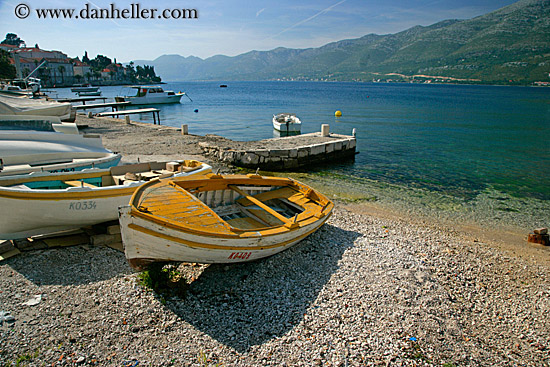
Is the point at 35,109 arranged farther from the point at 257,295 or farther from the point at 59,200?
the point at 257,295

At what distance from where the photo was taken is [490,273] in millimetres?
7562

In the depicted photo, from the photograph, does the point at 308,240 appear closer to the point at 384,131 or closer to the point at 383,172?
the point at 383,172

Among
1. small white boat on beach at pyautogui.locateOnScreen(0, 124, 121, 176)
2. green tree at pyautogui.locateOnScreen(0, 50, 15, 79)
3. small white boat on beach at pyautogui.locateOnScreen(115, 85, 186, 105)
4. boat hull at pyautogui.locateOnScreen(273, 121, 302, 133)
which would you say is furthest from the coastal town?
small white boat on beach at pyautogui.locateOnScreen(0, 124, 121, 176)

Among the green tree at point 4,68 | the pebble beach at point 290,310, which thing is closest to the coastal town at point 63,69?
the green tree at point 4,68

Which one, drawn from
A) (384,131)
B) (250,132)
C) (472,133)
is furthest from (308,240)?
(472,133)

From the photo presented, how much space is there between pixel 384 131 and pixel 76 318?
31208 mm

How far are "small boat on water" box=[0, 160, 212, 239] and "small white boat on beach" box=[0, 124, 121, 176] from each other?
79 cm

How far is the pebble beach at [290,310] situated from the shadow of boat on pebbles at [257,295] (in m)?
0.02

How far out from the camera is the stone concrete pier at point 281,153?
57.8ft

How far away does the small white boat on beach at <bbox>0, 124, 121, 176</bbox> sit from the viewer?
921cm

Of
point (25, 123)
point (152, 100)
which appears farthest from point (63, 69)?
point (25, 123)

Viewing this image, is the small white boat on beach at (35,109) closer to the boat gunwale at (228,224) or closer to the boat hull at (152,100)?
the boat gunwale at (228,224)

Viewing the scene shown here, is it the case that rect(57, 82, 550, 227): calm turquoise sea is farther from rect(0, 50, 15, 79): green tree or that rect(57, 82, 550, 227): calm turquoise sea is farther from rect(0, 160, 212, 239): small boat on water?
rect(0, 50, 15, 79): green tree

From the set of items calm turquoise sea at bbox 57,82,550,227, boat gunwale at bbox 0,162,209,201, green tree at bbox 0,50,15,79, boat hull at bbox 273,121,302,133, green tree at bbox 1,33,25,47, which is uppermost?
green tree at bbox 1,33,25,47
